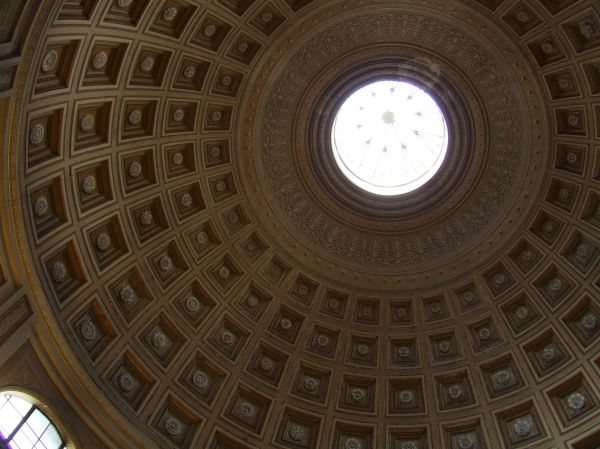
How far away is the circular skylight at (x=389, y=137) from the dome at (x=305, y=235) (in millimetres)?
768

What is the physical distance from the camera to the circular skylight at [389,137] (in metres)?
28.6

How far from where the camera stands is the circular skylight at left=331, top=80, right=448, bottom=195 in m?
28.6

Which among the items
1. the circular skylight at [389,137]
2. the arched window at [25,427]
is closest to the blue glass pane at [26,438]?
the arched window at [25,427]

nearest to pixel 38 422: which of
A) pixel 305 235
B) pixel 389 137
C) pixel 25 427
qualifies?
pixel 25 427

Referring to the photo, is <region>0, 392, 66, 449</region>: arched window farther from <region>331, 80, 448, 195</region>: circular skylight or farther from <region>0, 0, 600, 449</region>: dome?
<region>331, 80, 448, 195</region>: circular skylight

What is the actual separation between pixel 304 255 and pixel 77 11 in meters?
13.1

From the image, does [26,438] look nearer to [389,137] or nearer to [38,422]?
[38,422]

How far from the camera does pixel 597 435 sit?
67.7 ft

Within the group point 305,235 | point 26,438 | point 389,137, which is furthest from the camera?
point 389,137

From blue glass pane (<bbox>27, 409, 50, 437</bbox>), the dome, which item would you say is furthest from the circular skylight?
blue glass pane (<bbox>27, 409, 50, 437</bbox>)

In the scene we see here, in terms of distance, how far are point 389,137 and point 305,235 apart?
8.44 metres

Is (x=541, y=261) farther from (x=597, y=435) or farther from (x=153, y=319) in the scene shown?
(x=153, y=319)

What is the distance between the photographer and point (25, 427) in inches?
679

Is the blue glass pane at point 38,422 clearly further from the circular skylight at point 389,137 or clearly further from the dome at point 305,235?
the circular skylight at point 389,137
